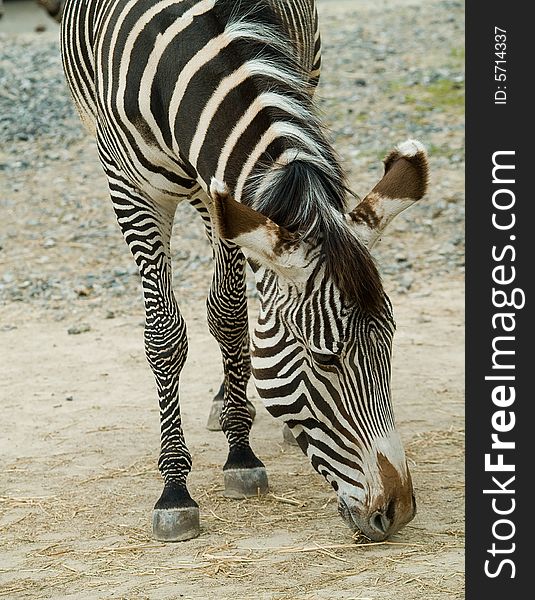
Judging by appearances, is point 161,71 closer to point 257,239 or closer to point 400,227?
point 257,239

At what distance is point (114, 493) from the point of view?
593 centimetres

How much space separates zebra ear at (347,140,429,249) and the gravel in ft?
7.16

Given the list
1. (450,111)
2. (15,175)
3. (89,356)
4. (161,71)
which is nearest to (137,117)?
(161,71)

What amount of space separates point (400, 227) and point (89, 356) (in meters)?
4.40

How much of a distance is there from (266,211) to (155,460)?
2610mm

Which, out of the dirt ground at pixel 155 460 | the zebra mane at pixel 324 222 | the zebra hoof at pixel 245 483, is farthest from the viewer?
the zebra hoof at pixel 245 483

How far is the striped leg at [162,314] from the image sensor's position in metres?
5.38

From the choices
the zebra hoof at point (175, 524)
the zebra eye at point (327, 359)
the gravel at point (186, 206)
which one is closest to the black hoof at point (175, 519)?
the zebra hoof at point (175, 524)

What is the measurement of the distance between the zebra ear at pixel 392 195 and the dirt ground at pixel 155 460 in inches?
58.3

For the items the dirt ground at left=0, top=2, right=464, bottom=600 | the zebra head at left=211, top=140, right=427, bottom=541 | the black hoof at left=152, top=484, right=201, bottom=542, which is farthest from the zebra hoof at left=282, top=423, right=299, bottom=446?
the zebra head at left=211, top=140, right=427, bottom=541

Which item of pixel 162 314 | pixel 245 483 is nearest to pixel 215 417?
pixel 245 483

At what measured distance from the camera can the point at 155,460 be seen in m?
6.44

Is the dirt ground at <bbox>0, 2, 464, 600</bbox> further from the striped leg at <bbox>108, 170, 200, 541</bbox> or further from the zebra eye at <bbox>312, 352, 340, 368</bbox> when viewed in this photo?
the zebra eye at <bbox>312, 352, 340, 368</bbox>

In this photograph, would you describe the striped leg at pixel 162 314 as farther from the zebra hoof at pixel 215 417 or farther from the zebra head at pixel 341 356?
the zebra hoof at pixel 215 417
